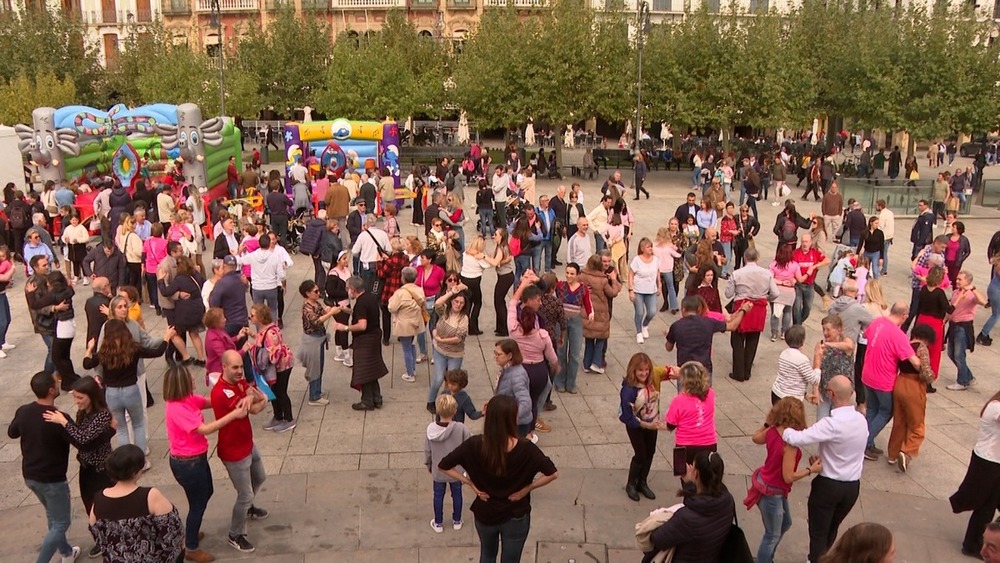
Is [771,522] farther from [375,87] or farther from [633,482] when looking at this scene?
[375,87]

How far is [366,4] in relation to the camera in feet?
165

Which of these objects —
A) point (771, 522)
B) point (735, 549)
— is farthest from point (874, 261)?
point (735, 549)

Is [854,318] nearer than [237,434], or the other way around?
[237,434]

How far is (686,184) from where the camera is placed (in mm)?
30609

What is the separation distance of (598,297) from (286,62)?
34.9 m

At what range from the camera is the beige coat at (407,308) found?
9664mm

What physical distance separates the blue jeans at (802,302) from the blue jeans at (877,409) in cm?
361

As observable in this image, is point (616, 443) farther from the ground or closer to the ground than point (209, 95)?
closer to the ground

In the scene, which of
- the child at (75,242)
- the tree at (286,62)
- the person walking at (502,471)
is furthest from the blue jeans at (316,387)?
the tree at (286,62)

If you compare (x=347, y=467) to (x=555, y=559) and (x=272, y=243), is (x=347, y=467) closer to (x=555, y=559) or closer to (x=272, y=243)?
(x=555, y=559)

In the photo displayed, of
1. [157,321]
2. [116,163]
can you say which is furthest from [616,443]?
[116,163]

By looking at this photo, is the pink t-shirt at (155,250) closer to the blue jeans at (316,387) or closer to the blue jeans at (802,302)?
the blue jeans at (316,387)

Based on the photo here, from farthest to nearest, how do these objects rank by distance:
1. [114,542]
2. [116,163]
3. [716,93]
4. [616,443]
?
[716,93] → [116,163] → [616,443] → [114,542]

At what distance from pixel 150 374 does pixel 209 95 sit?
27465mm
